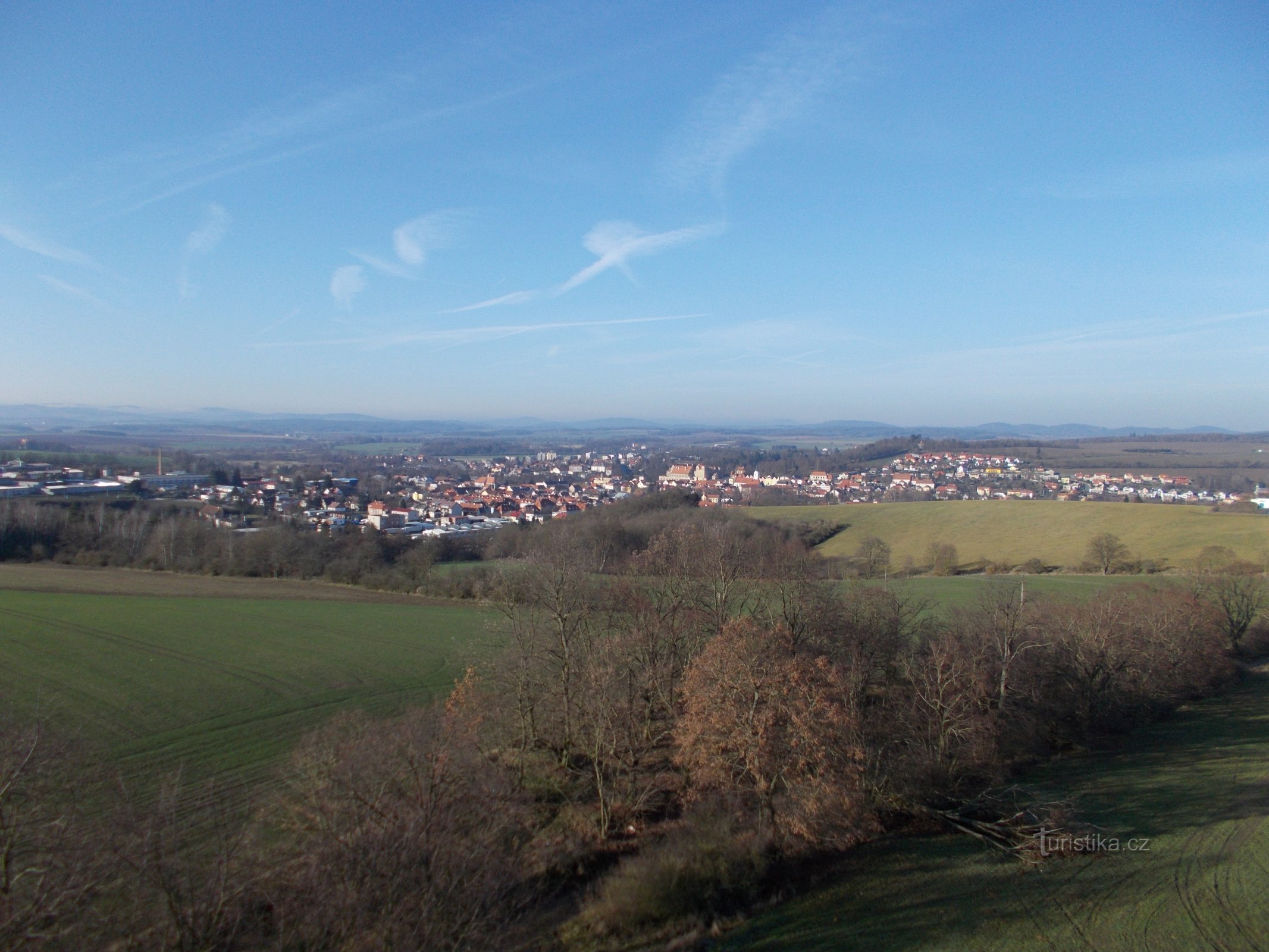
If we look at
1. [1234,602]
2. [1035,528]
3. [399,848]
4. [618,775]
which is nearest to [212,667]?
[618,775]

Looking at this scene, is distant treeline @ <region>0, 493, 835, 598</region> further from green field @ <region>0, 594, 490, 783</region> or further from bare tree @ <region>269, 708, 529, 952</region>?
bare tree @ <region>269, 708, 529, 952</region>

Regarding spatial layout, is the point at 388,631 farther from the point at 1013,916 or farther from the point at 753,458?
the point at 753,458

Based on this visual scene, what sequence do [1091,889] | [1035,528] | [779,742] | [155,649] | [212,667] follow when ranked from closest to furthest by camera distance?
[1091,889] → [779,742] → [212,667] → [155,649] → [1035,528]

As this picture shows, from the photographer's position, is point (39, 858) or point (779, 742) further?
point (779, 742)

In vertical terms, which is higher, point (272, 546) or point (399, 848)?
point (399, 848)

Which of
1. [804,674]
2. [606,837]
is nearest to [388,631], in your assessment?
[606,837]

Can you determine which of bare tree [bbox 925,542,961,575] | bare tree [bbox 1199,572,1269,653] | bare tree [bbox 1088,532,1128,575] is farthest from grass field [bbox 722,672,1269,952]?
bare tree [bbox 925,542,961,575]

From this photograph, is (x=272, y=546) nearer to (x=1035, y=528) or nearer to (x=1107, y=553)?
(x=1107, y=553)
